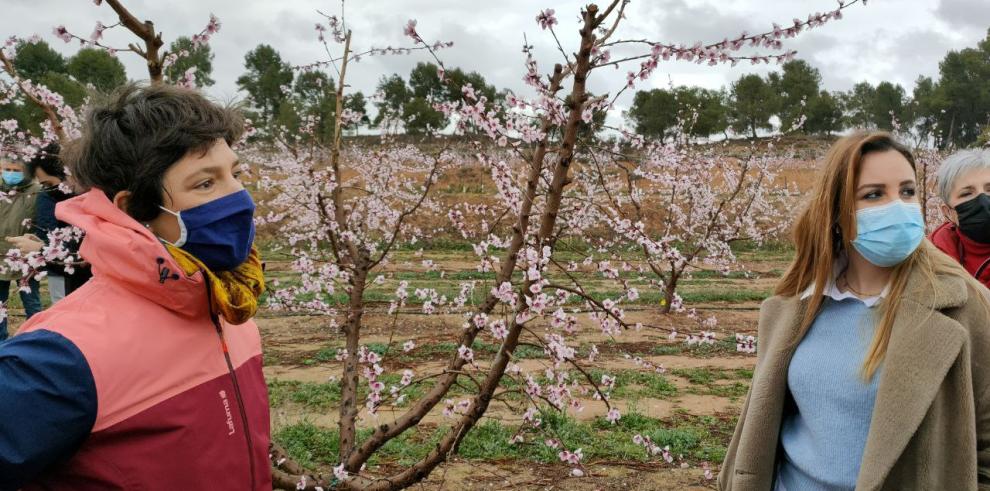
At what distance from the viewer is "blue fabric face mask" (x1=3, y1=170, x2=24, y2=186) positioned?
6047mm

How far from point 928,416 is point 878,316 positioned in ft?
1.00

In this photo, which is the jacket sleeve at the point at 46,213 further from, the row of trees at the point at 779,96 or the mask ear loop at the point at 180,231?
the row of trees at the point at 779,96

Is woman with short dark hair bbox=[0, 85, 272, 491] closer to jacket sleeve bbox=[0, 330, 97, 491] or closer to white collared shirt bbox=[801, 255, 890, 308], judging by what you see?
jacket sleeve bbox=[0, 330, 97, 491]

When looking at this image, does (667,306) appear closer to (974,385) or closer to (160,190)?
(974,385)

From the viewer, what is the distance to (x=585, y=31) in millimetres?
2510

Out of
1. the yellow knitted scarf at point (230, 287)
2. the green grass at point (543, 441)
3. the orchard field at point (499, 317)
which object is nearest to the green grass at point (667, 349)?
the orchard field at point (499, 317)

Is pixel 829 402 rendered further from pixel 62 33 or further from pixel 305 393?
pixel 305 393

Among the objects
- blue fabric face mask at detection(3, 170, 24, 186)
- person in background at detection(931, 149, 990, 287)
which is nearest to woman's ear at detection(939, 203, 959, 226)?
person in background at detection(931, 149, 990, 287)

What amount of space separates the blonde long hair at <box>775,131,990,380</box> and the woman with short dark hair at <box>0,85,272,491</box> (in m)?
1.66

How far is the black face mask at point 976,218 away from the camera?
277 cm

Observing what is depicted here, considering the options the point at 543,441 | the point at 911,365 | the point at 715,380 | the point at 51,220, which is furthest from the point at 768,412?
the point at 715,380

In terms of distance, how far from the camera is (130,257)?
138cm

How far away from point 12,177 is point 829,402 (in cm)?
696

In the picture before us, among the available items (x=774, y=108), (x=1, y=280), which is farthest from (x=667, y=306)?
(x=774, y=108)
